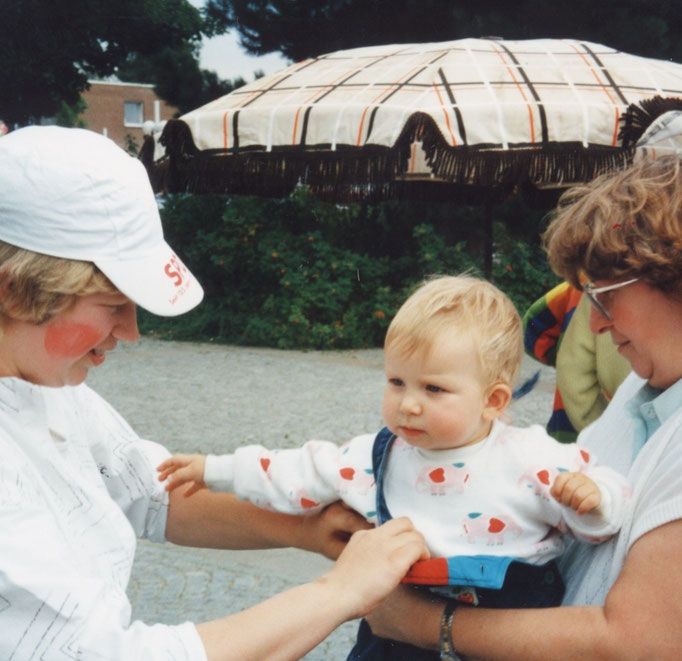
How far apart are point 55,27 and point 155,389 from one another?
1732 centimetres

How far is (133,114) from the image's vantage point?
61.1m

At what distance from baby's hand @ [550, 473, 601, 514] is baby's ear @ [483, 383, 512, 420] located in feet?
0.69

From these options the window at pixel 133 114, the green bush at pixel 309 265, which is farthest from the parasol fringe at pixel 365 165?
the window at pixel 133 114

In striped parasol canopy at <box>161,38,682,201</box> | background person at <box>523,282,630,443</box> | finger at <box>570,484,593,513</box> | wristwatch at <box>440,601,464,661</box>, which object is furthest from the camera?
striped parasol canopy at <box>161,38,682,201</box>

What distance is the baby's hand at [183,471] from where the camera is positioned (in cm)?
219

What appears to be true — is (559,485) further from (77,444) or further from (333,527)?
(77,444)

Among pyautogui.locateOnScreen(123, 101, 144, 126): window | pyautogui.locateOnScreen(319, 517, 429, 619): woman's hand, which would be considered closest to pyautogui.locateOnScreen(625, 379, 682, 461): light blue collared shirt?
pyautogui.locateOnScreen(319, 517, 429, 619): woman's hand

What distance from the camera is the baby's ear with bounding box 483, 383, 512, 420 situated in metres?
1.95

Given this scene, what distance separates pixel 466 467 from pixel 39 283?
3.13 feet

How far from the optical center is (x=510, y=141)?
547 cm

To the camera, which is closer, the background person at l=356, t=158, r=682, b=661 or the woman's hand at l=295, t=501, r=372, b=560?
the background person at l=356, t=158, r=682, b=661

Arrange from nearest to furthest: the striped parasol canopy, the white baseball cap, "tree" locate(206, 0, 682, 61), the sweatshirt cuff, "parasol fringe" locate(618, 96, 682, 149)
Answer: the white baseball cap
the sweatshirt cuff
"parasol fringe" locate(618, 96, 682, 149)
the striped parasol canopy
"tree" locate(206, 0, 682, 61)

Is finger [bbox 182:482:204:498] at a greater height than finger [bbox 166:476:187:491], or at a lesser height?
lesser

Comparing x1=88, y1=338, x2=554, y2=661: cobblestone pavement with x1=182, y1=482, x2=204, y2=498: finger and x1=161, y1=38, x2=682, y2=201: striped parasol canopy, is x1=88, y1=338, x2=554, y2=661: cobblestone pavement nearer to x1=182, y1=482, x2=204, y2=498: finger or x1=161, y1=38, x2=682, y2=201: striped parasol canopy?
x1=161, y1=38, x2=682, y2=201: striped parasol canopy
